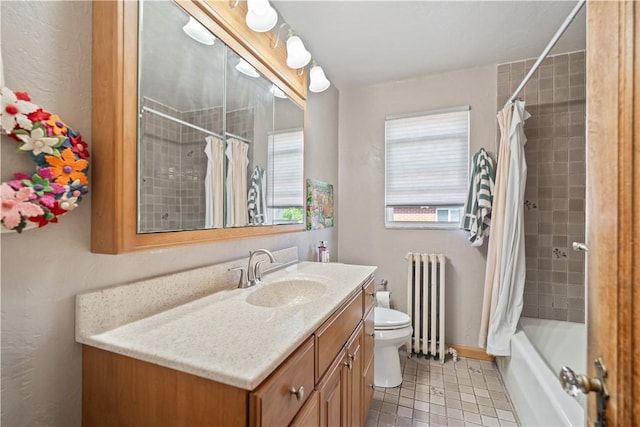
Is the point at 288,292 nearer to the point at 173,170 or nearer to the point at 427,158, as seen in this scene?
the point at 173,170

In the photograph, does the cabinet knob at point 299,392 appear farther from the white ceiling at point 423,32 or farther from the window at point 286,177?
the white ceiling at point 423,32

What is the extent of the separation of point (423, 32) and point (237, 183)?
159 cm

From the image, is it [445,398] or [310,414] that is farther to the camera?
[445,398]

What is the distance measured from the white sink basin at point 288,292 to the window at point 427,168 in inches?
53.0

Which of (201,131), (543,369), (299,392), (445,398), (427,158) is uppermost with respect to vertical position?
(427,158)

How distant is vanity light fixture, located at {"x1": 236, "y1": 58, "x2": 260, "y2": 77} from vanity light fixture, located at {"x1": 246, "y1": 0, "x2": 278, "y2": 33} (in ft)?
0.52

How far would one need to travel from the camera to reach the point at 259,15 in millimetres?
1205

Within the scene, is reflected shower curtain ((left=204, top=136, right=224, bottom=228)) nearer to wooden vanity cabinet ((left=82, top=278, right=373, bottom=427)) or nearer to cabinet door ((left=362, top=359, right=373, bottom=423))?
wooden vanity cabinet ((left=82, top=278, right=373, bottom=427))

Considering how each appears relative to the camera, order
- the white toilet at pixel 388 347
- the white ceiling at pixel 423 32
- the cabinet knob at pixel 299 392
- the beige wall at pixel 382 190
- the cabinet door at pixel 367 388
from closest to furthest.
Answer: the cabinet knob at pixel 299 392
the cabinet door at pixel 367 388
the white ceiling at pixel 423 32
the white toilet at pixel 388 347
the beige wall at pixel 382 190

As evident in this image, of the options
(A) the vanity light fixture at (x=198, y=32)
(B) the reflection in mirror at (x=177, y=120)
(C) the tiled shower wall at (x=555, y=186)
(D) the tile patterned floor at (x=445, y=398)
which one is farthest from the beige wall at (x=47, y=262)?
(C) the tiled shower wall at (x=555, y=186)

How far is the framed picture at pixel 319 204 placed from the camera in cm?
211

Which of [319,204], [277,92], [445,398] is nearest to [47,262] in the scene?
[277,92]

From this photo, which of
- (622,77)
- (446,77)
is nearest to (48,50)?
(622,77)

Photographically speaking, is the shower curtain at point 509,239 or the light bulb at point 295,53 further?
the shower curtain at point 509,239
